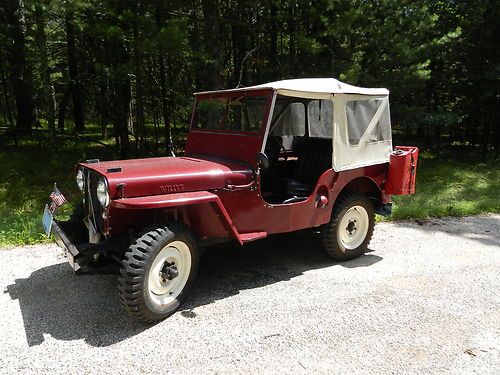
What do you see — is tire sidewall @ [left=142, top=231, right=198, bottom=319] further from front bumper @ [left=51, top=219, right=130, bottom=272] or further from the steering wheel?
the steering wheel

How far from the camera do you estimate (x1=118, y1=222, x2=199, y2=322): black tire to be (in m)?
3.22

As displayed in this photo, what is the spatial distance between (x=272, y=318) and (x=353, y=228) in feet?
6.39

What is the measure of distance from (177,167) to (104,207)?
2.48 ft

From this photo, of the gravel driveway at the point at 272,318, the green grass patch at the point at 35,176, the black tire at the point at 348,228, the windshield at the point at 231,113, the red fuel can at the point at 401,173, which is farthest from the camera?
the green grass patch at the point at 35,176

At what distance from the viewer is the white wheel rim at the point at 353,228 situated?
4879 mm

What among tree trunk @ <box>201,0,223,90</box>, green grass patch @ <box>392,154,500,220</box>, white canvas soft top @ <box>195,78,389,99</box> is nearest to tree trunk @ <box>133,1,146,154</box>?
tree trunk @ <box>201,0,223,90</box>

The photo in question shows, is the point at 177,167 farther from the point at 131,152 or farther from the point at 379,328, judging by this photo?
the point at 131,152

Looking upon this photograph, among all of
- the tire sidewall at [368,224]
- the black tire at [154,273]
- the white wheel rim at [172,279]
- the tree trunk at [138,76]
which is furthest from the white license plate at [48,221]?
the tree trunk at [138,76]

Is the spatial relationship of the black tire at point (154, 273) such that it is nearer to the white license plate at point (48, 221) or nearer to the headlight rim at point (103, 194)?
the headlight rim at point (103, 194)

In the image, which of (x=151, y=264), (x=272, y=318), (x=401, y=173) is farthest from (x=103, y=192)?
(x=401, y=173)

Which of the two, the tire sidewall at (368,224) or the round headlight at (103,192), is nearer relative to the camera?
the round headlight at (103,192)

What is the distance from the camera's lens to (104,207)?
11.0 ft

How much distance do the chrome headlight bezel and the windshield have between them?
5.22 feet

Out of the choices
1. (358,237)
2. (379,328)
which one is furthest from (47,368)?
(358,237)
